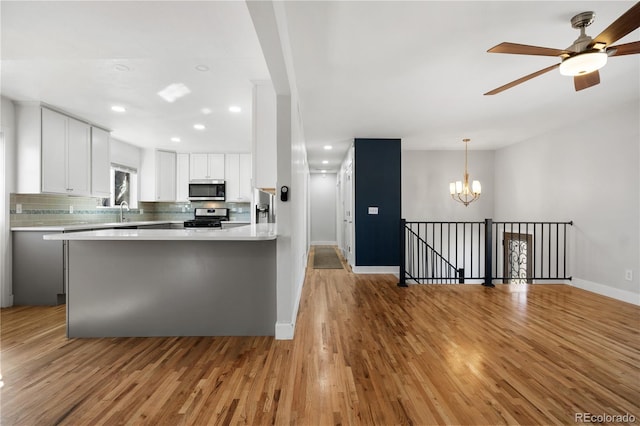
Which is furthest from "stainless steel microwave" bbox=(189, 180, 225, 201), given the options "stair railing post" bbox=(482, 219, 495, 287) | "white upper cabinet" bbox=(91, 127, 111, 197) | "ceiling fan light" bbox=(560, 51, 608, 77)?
"ceiling fan light" bbox=(560, 51, 608, 77)

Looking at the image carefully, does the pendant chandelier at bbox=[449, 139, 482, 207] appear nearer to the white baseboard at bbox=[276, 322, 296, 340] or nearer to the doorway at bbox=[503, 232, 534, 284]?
the doorway at bbox=[503, 232, 534, 284]

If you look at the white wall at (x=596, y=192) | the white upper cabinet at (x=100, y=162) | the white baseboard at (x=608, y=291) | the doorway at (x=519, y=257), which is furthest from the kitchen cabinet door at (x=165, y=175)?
the white baseboard at (x=608, y=291)

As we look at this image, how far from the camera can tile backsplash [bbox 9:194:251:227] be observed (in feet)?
12.0

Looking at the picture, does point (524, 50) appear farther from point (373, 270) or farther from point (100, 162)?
point (100, 162)

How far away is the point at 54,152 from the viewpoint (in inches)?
148

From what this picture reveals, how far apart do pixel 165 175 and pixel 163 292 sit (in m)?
4.35

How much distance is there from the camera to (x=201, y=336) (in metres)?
2.54

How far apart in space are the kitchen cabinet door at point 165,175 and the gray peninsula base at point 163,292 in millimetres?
3779

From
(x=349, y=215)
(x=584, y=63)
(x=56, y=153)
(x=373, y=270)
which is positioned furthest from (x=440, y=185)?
(x=56, y=153)

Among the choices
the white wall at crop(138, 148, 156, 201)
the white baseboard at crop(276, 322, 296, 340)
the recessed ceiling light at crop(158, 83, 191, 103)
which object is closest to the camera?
the white baseboard at crop(276, 322, 296, 340)

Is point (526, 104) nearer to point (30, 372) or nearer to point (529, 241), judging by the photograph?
point (529, 241)

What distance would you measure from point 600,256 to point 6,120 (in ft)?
25.4

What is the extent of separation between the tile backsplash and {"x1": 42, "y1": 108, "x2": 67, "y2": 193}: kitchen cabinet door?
321mm

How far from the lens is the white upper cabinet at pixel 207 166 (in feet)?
20.8
